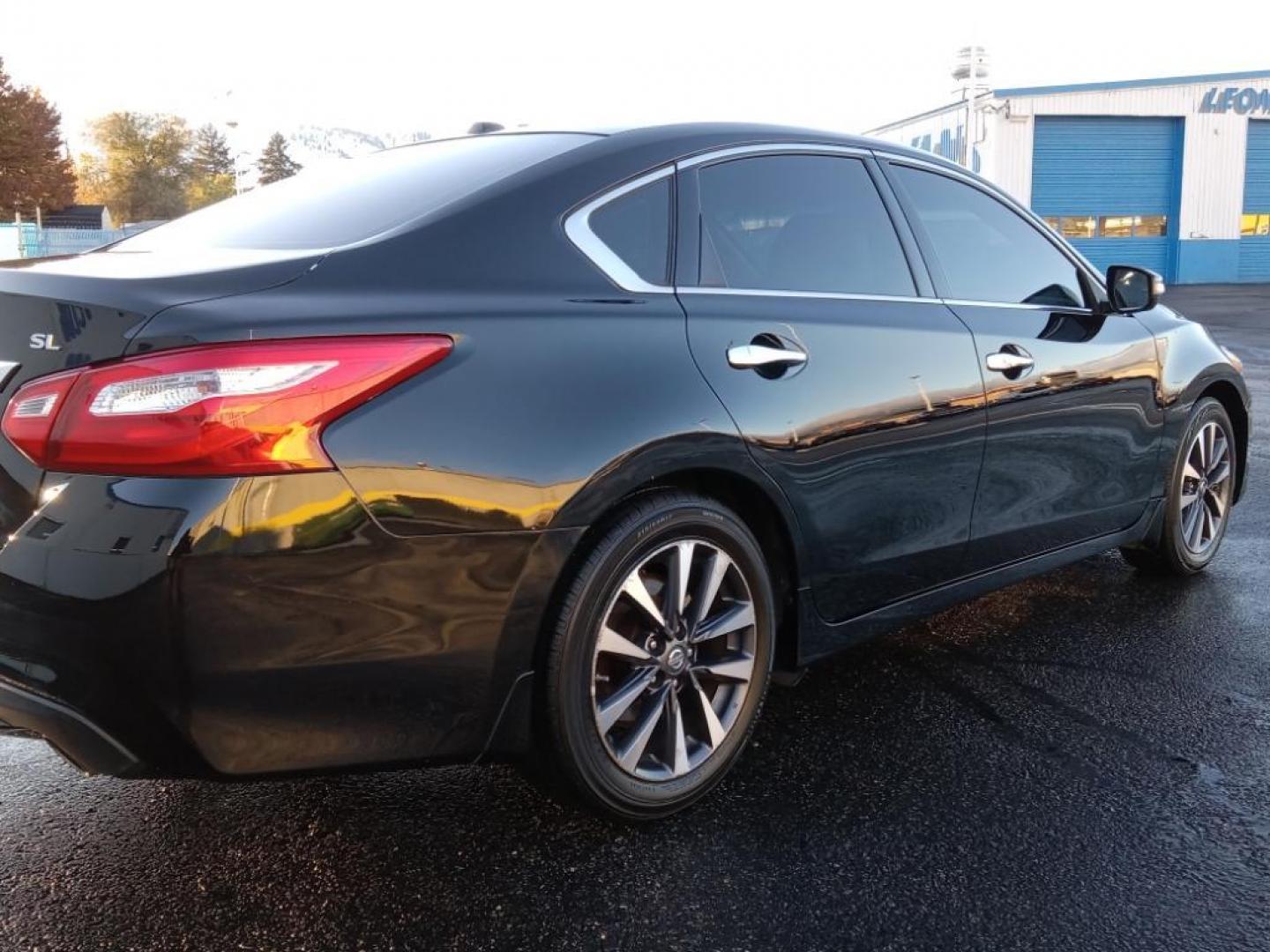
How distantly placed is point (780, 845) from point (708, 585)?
58 cm

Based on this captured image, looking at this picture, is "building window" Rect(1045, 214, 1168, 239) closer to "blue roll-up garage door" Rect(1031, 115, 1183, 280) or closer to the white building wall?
"blue roll-up garage door" Rect(1031, 115, 1183, 280)

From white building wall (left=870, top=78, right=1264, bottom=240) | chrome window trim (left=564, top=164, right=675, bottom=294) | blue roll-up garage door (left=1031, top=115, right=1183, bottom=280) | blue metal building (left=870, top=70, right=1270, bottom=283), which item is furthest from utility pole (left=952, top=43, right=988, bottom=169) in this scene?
chrome window trim (left=564, top=164, right=675, bottom=294)

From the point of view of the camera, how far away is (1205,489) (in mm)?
4527

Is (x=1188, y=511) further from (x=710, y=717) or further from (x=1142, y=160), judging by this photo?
(x=1142, y=160)

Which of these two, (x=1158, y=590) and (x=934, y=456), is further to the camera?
(x=1158, y=590)

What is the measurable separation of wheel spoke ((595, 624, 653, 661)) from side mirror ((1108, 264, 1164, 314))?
2.43m

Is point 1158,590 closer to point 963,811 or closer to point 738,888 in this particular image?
point 963,811

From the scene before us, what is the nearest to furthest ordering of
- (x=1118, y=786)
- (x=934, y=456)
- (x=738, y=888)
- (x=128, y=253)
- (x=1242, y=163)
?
(x=738, y=888), (x=128, y=253), (x=1118, y=786), (x=934, y=456), (x=1242, y=163)

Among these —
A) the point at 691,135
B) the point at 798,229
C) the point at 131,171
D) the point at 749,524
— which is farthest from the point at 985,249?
the point at 131,171

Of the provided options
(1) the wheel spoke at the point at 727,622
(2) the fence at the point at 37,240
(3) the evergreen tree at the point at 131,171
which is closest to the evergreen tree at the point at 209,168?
(3) the evergreen tree at the point at 131,171

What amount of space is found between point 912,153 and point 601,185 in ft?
4.45

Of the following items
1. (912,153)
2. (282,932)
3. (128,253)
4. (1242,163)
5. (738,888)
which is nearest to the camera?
(282,932)

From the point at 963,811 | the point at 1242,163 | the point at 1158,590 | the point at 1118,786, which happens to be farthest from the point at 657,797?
the point at 1242,163

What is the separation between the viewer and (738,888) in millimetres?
2326
